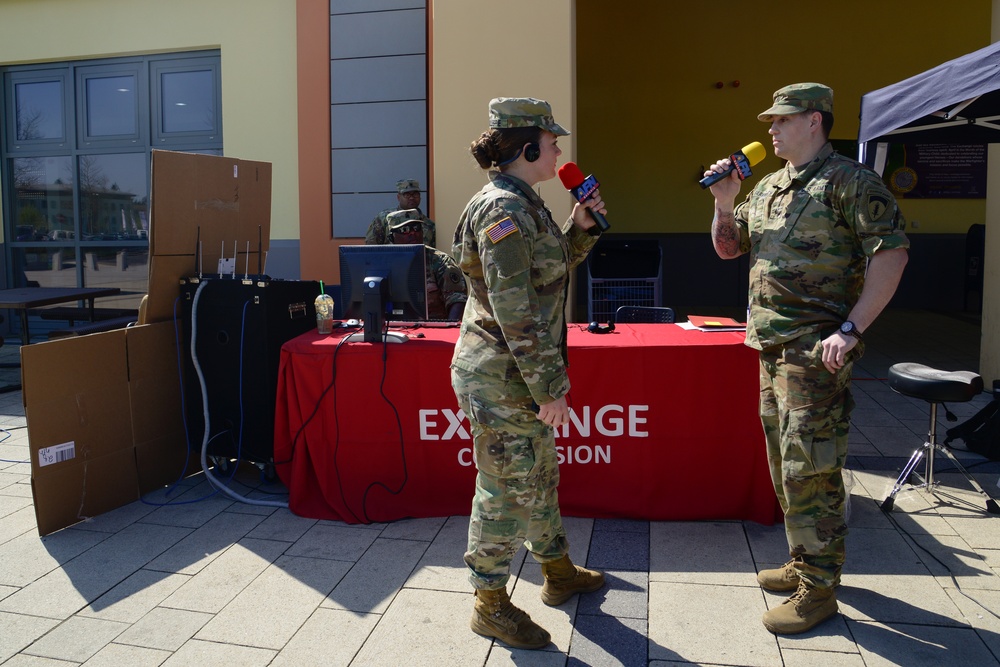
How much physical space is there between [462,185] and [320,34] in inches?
86.7

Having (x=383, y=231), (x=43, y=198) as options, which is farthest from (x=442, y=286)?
(x=43, y=198)

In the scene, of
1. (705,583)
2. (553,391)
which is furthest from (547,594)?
(553,391)

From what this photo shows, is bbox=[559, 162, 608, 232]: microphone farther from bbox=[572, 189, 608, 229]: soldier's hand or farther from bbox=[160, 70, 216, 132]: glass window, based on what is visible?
bbox=[160, 70, 216, 132]: glass window

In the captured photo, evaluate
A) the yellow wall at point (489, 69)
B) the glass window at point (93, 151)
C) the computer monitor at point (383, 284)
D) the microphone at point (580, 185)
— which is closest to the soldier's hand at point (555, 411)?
the microphone at point (580, 185)

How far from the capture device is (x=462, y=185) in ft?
22.5

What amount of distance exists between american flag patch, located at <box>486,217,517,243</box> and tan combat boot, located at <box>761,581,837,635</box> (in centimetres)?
170

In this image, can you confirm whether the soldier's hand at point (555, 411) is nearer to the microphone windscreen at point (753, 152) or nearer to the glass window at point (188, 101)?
the microphone windscreen at point (753, 152)

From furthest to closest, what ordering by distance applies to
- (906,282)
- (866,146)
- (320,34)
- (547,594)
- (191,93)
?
1. (906,282)
2. (191,93)
3. (320,34)
4. (866,146)
5. (547,594)

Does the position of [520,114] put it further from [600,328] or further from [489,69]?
[489,69]

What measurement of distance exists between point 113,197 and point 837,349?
8.55 m

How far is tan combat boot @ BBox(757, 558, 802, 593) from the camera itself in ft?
10.2

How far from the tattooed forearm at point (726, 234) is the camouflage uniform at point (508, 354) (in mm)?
722

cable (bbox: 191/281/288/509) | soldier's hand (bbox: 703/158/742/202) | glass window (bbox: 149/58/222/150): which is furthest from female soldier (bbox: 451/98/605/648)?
glass window (bbox: 149/58/222/150)

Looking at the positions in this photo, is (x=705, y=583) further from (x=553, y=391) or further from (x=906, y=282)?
(x=906, y=282)
